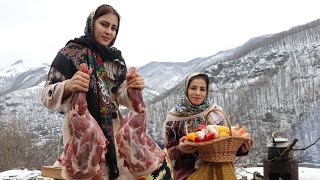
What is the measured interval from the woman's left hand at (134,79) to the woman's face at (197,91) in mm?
1706

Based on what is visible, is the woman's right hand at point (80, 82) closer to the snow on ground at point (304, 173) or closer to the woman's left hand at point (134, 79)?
the woman's left hand at point (134, 79)

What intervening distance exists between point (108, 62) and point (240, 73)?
2115 inches

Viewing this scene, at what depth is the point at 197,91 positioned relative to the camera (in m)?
3.26

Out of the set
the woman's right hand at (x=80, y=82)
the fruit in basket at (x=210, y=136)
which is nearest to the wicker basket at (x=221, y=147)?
the fruit in basket at (x=210, y=136)

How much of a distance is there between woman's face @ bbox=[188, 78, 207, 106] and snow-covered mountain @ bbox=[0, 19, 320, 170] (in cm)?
1724

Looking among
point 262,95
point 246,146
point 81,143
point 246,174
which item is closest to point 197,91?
point 246,146

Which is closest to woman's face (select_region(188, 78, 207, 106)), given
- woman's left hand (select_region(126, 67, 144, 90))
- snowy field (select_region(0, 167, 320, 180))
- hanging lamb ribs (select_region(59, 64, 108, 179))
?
woman's left hand (select_region(126, 67, 144, 90))

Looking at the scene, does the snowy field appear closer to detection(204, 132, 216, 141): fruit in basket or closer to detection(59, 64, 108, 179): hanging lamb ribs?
detection(204, 132, 216, 141): fruit in basket

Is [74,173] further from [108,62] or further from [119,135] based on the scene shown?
[108,62]

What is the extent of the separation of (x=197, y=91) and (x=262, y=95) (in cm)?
4039

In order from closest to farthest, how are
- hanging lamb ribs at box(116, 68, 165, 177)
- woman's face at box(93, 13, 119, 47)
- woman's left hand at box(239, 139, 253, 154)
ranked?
hanging lamb ribs at box(116, 68, 165, 177)
woman's face at box(93, 13, 119, 47)
woman's left hand at box(239, 139, 253, 154)

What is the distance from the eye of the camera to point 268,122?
34719 mm

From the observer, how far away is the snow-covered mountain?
30934 mm

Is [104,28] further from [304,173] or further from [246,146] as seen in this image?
[304,173]
